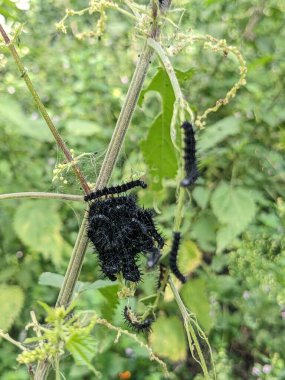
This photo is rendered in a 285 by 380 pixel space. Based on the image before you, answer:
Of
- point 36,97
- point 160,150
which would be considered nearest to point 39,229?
point 160,150

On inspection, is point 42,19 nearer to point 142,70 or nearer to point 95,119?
point 95,119

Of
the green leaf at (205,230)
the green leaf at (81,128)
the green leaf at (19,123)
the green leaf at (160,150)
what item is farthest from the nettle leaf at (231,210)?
the green leaf at (160,150)

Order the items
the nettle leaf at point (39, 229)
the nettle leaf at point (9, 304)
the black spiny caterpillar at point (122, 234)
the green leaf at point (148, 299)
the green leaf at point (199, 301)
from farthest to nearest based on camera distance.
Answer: the green leaf at point (199, 301) < the nettle leaf at point (39, 229) < the nettle leaf at point (9, 304) < the green leaf at point (148, 299) < the black spiny caterpillar at point (122, 234)

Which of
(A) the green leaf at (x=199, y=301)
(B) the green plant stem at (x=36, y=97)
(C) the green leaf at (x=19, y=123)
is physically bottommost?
(B) the green plant stem at (x=36, y=97)

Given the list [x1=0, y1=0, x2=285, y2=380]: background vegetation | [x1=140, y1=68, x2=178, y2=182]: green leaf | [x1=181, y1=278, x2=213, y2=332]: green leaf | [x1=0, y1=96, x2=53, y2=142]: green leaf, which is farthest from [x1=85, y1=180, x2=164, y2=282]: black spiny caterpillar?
[x1=181, y1=278, x2=213, y2=332]: green leaf

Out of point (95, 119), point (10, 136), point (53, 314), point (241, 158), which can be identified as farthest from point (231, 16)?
point (53, 314)

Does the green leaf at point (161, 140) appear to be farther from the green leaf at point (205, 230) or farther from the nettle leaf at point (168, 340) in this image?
the nettle leaf at point (168, 340)
